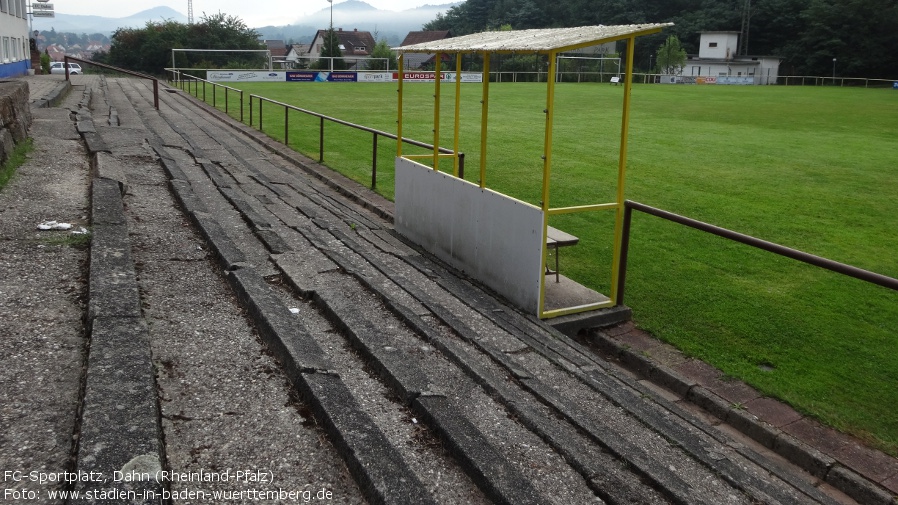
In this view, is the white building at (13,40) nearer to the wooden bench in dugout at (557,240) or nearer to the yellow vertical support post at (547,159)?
the wooden bench in dugout at (557,240)

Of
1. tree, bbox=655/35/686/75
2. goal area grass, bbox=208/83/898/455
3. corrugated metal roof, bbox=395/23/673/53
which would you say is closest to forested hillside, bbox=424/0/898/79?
tree, bbox=655/35/686/75

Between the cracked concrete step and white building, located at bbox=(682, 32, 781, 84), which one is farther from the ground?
white building, located at bbox=(682, 32, 781, 84)

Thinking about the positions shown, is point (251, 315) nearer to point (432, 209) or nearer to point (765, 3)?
point (432, 209)

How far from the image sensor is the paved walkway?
3707 mm

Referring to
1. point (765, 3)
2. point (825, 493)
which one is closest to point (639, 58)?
point (765, 3)

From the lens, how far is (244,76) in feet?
171

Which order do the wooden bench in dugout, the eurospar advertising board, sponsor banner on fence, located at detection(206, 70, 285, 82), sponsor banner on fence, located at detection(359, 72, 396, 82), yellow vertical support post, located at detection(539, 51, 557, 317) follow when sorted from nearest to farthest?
yellow vertical support post, located at detection(539, 51, 557, 317)
the wooden bench in dugout
sponsor banner on fence, located at detection(206, 70, 285, 82)
the eurospar advertising board
sponsor banner on fence, located at detection(359, 72, 396, 82)

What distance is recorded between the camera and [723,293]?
7.50 meters

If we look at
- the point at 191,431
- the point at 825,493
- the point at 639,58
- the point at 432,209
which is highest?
the point at 639,58

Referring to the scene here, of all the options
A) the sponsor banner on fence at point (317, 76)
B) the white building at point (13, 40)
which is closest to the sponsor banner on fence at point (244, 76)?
the sponsor banner on fence at point (317, 76)

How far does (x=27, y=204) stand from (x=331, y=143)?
10010 millimetres

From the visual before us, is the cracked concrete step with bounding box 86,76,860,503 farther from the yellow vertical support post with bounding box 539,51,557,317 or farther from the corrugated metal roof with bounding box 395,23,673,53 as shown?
the corrugated metal roof with bounding box 395,23,673,53

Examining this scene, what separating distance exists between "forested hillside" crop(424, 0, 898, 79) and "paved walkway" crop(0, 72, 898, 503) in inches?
3029

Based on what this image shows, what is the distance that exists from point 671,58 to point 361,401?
82.8 meters
